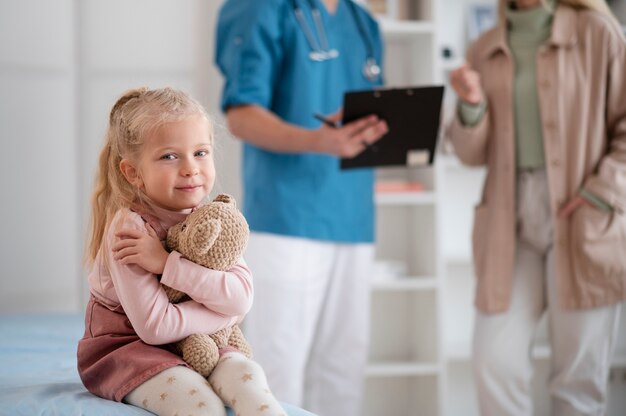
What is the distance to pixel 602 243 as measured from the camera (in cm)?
207

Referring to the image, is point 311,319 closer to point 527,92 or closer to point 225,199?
point 527,92

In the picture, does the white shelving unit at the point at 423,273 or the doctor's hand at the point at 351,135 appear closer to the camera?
the doctor's hand at the point at 351,135

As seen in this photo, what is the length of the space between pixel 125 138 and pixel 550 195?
1.28 metres

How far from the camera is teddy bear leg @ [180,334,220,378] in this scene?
1.13 metres

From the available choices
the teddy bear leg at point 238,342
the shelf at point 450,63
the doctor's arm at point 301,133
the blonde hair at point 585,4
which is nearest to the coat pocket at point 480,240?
the doctor's arm at point 301,133

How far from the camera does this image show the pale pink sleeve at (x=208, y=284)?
1119mm

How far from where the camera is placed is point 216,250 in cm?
113

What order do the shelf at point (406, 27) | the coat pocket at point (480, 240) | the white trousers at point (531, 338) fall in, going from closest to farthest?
the white trousers at point (531, 338) → the coat pocket at point (480, 240) → the shelf at point (406, 27)

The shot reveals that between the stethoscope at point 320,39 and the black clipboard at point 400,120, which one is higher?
the stethoscope at point 320,39

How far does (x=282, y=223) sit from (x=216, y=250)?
41.8 inches

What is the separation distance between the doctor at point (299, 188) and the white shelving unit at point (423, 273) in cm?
71

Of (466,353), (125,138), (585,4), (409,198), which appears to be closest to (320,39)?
(585,4)

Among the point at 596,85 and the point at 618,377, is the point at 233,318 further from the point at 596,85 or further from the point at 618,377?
the point at 618,377

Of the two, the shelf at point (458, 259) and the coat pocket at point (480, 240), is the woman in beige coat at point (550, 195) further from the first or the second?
the shelf at point (458, 259)
